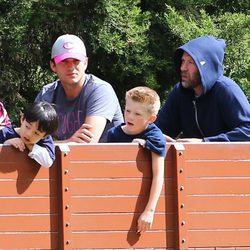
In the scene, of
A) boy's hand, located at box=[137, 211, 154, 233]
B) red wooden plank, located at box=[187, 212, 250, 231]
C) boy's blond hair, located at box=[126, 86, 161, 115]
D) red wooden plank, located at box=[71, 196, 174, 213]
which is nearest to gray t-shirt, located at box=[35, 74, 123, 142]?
boy's blond hair, located at box=[126, 86, 161, 115]

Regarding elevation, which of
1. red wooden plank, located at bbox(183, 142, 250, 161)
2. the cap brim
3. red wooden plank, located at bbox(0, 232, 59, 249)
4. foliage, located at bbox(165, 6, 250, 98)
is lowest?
red wooden plank, located at bbox(0, 232, 59, 249)

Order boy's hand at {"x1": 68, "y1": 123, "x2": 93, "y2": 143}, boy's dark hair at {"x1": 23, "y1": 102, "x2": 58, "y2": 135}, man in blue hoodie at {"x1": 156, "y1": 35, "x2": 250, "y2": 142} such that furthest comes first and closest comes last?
1. man in blue hoodie at {"x1": 156, "y1": 35, "x2": 250, "y2": 142}
2. boy's hand at {"x1": 68, "y1": 123, "x2": 93, "y2": 143}
3. boy's dark hair at {"x1": 23, "y1": 102, "x2": 58, "y2": 135}

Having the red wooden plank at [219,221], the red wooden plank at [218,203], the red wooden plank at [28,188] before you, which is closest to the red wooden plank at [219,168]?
the red wooden plank at [218,203]

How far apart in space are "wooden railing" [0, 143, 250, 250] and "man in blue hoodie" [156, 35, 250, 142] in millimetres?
343

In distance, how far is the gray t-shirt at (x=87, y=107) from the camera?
4809 millimetres

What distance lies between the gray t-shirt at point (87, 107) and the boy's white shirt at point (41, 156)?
0.72 meters

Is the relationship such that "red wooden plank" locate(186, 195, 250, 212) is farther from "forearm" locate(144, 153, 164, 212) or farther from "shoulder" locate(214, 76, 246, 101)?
"shoulder" locate(214, 76, 246, 101)

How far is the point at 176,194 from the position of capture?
14.2 feet

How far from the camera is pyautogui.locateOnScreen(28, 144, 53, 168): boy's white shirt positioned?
161 inches

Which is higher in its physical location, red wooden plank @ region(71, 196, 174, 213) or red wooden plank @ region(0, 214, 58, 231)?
red wooden plank @ region(71, 196, 174, 213)

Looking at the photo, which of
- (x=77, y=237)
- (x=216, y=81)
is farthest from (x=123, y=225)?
(x=216, y=81)

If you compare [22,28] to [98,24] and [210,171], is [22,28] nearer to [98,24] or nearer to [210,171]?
[98,24]

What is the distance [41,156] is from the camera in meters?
4.09

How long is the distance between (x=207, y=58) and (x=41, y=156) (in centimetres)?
146
